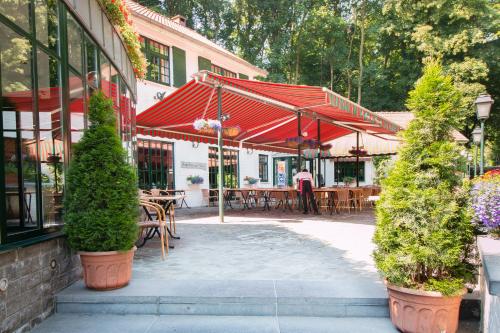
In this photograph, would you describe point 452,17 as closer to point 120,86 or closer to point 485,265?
point 120,86

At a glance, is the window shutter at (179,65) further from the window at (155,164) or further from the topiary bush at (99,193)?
the topiary bush at (99,193)

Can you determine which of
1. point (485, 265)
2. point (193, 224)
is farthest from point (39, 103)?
point (193, 224)

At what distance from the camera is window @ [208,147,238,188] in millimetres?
14500

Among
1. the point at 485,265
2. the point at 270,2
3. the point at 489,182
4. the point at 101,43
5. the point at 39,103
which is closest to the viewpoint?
the point at 485,265

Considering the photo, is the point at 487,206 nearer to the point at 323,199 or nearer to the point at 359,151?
the point at 323,199

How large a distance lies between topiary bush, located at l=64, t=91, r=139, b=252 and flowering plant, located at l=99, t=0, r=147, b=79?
2.20 m

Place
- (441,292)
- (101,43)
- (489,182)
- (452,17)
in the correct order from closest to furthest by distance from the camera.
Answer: (441,292), (489,182), (101,43), (452,17)

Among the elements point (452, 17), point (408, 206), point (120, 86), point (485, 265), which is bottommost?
point (485, 265)

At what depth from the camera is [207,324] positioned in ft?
9.52

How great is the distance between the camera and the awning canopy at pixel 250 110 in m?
6.48

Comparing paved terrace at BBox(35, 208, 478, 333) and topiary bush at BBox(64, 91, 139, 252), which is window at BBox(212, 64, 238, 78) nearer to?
paved terrace at BBox(35, 208, 478, 333)

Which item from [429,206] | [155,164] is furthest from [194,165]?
[429,206]

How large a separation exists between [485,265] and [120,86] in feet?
18.7

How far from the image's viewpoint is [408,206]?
2.65m
